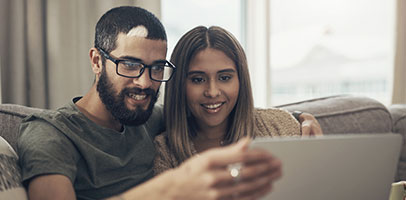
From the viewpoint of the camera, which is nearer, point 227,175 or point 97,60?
point 227,175

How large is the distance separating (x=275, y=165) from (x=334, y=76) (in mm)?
2986

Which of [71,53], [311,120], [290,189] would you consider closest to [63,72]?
[71,53]

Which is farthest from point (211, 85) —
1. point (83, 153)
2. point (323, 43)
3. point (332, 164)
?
point (323, 43)

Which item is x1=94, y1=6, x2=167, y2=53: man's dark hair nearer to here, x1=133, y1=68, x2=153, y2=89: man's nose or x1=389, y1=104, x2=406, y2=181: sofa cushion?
x1=133, y1=68, x2=153, y2=89: man's nose

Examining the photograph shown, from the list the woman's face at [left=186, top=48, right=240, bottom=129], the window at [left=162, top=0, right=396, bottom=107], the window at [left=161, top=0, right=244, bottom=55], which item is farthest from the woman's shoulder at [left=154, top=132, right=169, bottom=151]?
the window at [left=162, top=0, right=396, bottom=107]

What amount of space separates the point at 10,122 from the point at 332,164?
1.07 meters

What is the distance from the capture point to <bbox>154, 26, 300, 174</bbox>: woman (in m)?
1.38

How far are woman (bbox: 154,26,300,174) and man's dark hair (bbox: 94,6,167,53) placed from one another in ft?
0.53

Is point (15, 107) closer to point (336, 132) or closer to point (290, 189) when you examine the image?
point (290, 189)

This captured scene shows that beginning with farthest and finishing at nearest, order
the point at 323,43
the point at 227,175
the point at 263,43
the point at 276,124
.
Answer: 1. the point at 323,43
2. the point at 263,43
3. the point at 276,124
4. the point at 227,175

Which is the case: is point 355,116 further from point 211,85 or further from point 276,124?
point 211,85

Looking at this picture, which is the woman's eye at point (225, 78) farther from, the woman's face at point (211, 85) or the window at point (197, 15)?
the window at point (197, 15)

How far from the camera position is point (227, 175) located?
602 mm

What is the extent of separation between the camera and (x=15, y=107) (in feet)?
4.51
